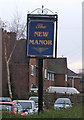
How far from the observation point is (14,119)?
967 cm

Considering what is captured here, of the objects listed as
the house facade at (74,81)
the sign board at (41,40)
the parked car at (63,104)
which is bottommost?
the house facade at (74,81)

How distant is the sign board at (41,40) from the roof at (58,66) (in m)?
52.7

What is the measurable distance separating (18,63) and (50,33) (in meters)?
34.7

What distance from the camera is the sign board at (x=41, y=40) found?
13.0 metres

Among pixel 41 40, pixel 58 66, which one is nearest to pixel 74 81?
pixel 58 66

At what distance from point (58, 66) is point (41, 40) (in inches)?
2178

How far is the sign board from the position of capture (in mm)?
12992

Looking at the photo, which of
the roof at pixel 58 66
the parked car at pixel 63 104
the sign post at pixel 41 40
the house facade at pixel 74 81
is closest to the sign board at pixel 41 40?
the sign post at pixel 41 40

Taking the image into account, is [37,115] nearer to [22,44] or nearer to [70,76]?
[22,44]

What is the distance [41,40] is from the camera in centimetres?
1295

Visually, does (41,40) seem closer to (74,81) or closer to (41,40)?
(41,40)

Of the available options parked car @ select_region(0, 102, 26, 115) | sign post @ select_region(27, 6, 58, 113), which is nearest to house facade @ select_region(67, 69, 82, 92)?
parked car @ select_region(0, 102, 26, 115)

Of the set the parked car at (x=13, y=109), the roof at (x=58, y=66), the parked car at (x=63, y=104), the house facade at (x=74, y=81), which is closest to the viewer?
the parked car at (x=13, y=109)

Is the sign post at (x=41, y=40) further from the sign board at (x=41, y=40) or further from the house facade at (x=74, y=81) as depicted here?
the house facade at (x=74, y=81)
